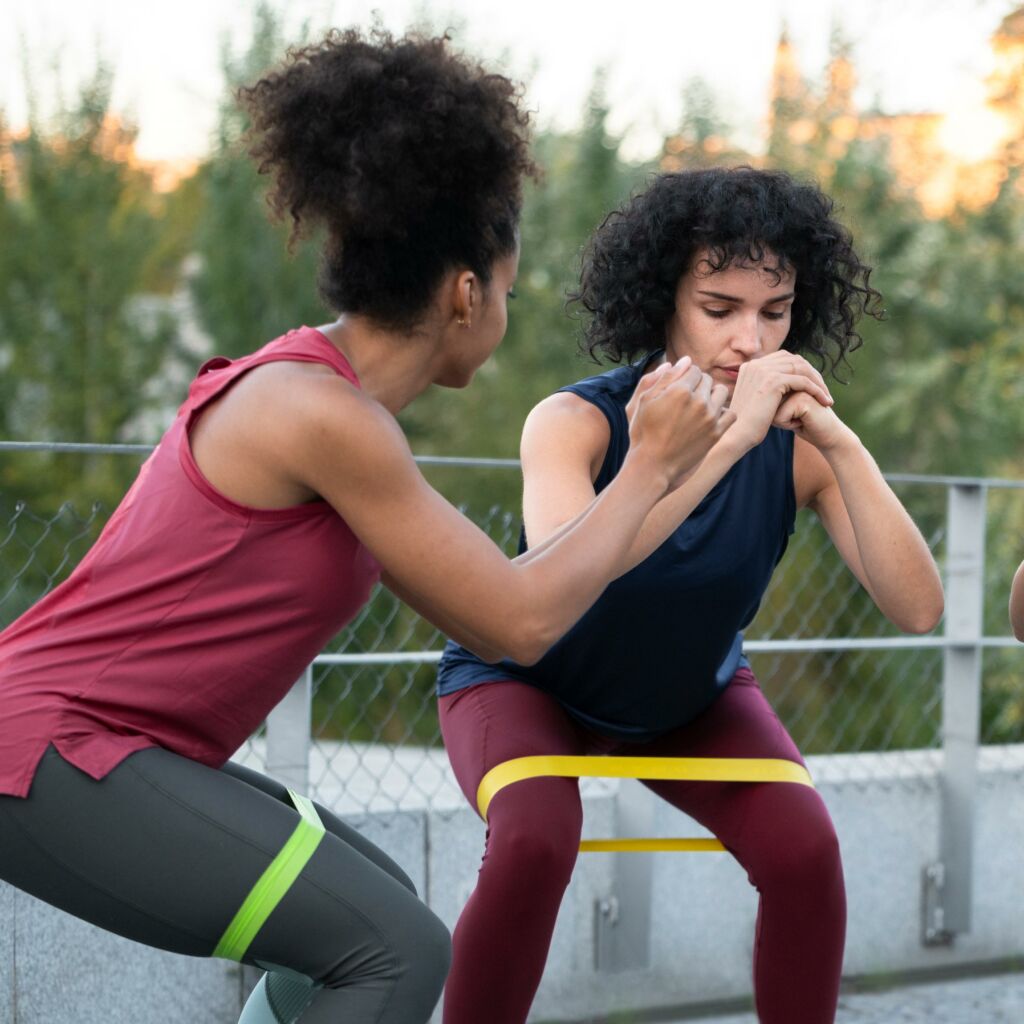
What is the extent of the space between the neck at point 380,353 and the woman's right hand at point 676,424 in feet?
0.96

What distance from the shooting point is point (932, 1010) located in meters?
3.79

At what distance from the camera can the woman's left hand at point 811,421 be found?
243cm

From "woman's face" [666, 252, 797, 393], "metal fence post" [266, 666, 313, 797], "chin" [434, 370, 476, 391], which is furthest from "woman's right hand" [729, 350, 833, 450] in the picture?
"metal fence post" [266, 666, 313, 797]

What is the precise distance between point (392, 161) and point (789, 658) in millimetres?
5428

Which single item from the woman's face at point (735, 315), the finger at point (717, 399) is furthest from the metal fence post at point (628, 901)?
the finger at point (717, 399)

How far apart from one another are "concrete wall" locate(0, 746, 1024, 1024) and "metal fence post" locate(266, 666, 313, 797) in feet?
0.98

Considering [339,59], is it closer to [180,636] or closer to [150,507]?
[150,507]

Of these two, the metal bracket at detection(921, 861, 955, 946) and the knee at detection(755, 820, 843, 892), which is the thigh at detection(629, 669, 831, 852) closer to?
the knee at detection(755, 820, 843, 892)

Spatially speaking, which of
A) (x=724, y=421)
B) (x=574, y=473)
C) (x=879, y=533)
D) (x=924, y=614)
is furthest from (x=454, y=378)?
(x=924, y=614)

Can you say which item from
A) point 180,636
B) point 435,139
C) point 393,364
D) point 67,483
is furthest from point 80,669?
point 67,483

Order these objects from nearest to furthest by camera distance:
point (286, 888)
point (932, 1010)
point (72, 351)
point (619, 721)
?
point (286, 888) < point (619, 721) < point (932, 1010) < point (72, 351)

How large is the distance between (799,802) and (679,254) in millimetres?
990

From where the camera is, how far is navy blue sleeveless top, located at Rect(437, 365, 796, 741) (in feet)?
8.36

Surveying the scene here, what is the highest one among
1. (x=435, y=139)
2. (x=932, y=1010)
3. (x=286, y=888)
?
(x=435, y=139)
